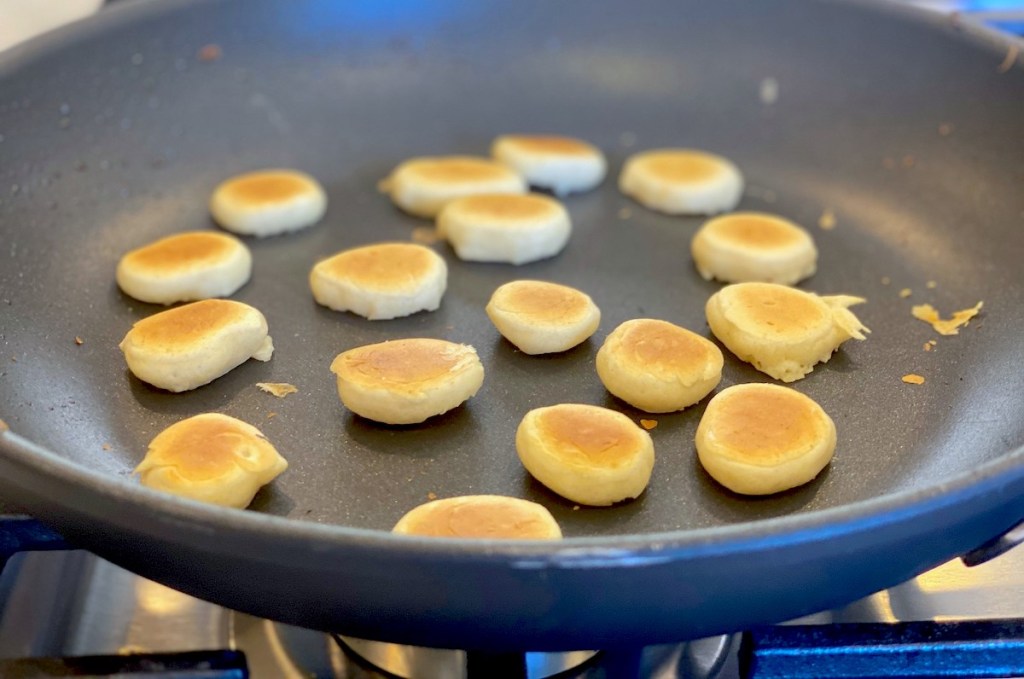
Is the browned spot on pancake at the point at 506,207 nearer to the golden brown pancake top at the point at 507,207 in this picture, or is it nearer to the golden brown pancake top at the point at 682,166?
the golden brown pancake top at the point at 507,207

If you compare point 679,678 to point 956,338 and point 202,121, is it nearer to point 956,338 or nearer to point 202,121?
point 956,338

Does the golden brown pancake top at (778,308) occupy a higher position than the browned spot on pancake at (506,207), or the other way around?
the golden brown pancake top at (778,308)

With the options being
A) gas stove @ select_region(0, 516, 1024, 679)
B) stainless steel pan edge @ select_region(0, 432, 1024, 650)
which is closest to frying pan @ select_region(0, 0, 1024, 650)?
stainless steel pan edge @ select_region(0, 432, 1024, 650)

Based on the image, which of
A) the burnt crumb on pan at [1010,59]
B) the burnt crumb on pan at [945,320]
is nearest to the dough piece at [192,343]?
the burnt crumb on pan at [945,320]

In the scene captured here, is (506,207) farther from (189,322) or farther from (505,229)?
(189,322)

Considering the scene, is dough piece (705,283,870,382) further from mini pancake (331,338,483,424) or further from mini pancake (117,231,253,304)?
mini pancake (117,231,253,304)
